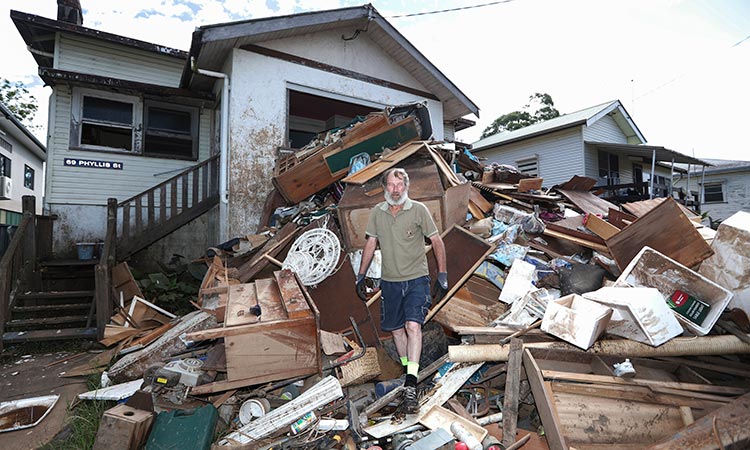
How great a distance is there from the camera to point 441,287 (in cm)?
358

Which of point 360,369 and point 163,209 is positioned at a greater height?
point 163,209

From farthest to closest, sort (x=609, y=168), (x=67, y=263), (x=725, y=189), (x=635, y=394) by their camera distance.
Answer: (x=725, y=189) < (x=609, y=168) < (x=67, y=263) < (x=635, y=394)

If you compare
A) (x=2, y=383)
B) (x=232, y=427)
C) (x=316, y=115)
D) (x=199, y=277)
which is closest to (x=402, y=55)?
(x=316, y=115)

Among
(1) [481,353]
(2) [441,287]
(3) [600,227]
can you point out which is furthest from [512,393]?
(3) [600,227]

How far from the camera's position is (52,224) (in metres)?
7.33

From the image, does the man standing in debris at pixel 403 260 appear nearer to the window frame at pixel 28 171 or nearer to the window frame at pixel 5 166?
the window frame at pixel 5 166

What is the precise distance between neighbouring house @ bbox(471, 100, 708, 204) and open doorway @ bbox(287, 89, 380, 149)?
9.71 m

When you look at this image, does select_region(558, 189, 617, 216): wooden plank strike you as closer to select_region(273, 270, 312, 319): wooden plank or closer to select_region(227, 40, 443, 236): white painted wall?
select_region(273, 270, 312, 319): wooden plank

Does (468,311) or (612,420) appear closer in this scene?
(612,420)

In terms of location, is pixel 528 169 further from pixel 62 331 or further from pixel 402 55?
pixel 62 331

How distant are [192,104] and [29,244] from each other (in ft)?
14.2

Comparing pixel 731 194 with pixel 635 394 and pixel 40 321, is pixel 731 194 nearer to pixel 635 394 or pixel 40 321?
pixel 635 394

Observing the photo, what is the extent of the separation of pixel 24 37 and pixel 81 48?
3.41 ft

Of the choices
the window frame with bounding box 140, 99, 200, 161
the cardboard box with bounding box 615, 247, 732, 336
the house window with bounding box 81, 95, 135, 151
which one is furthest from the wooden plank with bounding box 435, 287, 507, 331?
the house window with bounding box 81, 95, 135, 151
